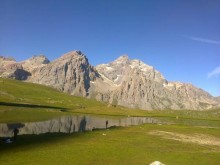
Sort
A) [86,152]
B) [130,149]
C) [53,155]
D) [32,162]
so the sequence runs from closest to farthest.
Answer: [32,162], [53,155], [86,152], [130,149]

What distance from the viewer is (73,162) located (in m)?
43.1

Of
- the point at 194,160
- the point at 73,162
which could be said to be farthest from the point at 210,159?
the point at 73,162

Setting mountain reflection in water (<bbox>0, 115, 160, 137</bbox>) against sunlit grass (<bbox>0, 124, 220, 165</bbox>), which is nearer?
sunlit grass (<bbox>0, 124, 220, 165</bbox>)

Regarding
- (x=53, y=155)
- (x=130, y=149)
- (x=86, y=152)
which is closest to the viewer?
(x=53, y=155)

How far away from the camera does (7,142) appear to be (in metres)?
54.7

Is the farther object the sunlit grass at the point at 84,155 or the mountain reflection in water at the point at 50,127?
the mountain reflection in water at the point at 50,127

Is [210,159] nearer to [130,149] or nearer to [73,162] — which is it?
[130,149]

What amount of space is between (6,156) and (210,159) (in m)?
38.0

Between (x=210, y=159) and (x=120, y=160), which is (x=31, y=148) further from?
(x=210, y=159)

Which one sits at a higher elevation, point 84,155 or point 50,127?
→ point 50,127

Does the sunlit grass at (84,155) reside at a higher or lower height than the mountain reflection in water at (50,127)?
lower

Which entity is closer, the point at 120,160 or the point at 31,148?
the point at 120,160

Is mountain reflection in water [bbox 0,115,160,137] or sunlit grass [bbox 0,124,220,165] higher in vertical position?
mountain reflection in water [bbox 0,115,160,137]

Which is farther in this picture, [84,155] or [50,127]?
[50,127]
